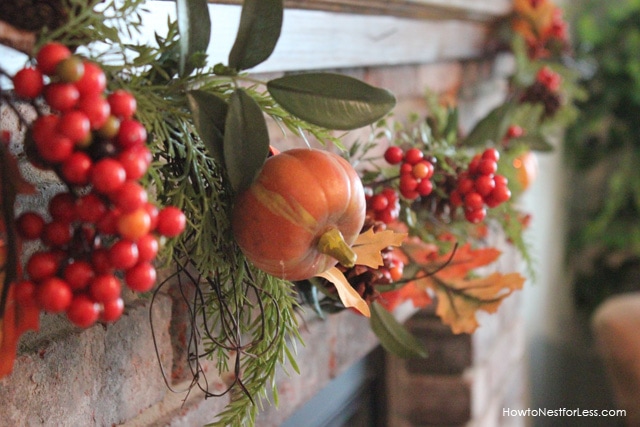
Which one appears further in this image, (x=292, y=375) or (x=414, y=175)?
(x=292, y=375)

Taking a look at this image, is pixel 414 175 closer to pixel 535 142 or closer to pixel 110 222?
pixel 110 222

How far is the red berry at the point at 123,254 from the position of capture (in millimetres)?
276

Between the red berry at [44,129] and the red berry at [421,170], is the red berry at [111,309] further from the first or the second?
the red berry at [421,170]

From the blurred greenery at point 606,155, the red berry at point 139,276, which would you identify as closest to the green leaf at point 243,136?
the red berry at point 139,276

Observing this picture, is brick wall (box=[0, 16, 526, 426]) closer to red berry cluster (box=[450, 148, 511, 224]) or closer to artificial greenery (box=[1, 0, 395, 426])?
artificial greenery (box=[1, 0, 395, 426])

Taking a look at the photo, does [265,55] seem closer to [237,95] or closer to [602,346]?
[237,95]

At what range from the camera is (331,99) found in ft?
1.32

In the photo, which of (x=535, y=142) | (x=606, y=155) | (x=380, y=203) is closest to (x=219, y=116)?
(x=380, y=203)

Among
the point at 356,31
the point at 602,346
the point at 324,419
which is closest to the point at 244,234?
the point at 356,31

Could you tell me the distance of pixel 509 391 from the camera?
1.64 m

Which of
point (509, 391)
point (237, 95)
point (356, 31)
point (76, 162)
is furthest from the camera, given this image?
point (509, 391)

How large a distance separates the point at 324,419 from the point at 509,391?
819 mm

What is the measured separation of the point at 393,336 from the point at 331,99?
0.95 feet

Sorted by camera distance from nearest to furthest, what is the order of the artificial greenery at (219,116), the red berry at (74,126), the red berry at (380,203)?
the red berry at (74,126), the artificial greenery at (219,116), the red berry at (380,203)
